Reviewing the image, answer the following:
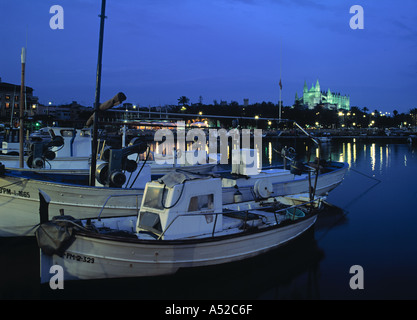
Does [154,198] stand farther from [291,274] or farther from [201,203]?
[291,274]

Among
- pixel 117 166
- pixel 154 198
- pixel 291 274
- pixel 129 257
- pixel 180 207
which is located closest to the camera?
pixel 129 257

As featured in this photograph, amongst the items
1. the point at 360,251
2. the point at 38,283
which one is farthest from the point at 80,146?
the point at 360,251

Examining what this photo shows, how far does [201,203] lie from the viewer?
10.3 m

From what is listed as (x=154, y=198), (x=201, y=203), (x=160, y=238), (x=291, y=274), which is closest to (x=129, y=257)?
(x=160, y=238)

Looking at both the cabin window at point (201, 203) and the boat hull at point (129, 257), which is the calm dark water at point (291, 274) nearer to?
the boat hull at point (129, 257)

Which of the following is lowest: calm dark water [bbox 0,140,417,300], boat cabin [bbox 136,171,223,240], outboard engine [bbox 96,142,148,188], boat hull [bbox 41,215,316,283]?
calm dark water [bbox 0,140,417,300]

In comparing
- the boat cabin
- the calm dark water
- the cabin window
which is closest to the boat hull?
the calm dark water

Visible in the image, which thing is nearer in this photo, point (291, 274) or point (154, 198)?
point (154, 198)

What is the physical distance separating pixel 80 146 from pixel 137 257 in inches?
609

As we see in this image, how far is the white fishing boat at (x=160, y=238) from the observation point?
893cm

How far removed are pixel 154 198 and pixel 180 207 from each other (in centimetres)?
96

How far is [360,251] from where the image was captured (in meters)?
13.2

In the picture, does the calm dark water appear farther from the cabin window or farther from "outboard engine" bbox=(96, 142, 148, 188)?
"outboard engine" bbox=(96, 142, 148, 188)

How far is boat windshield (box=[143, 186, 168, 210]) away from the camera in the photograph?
10.0 m
